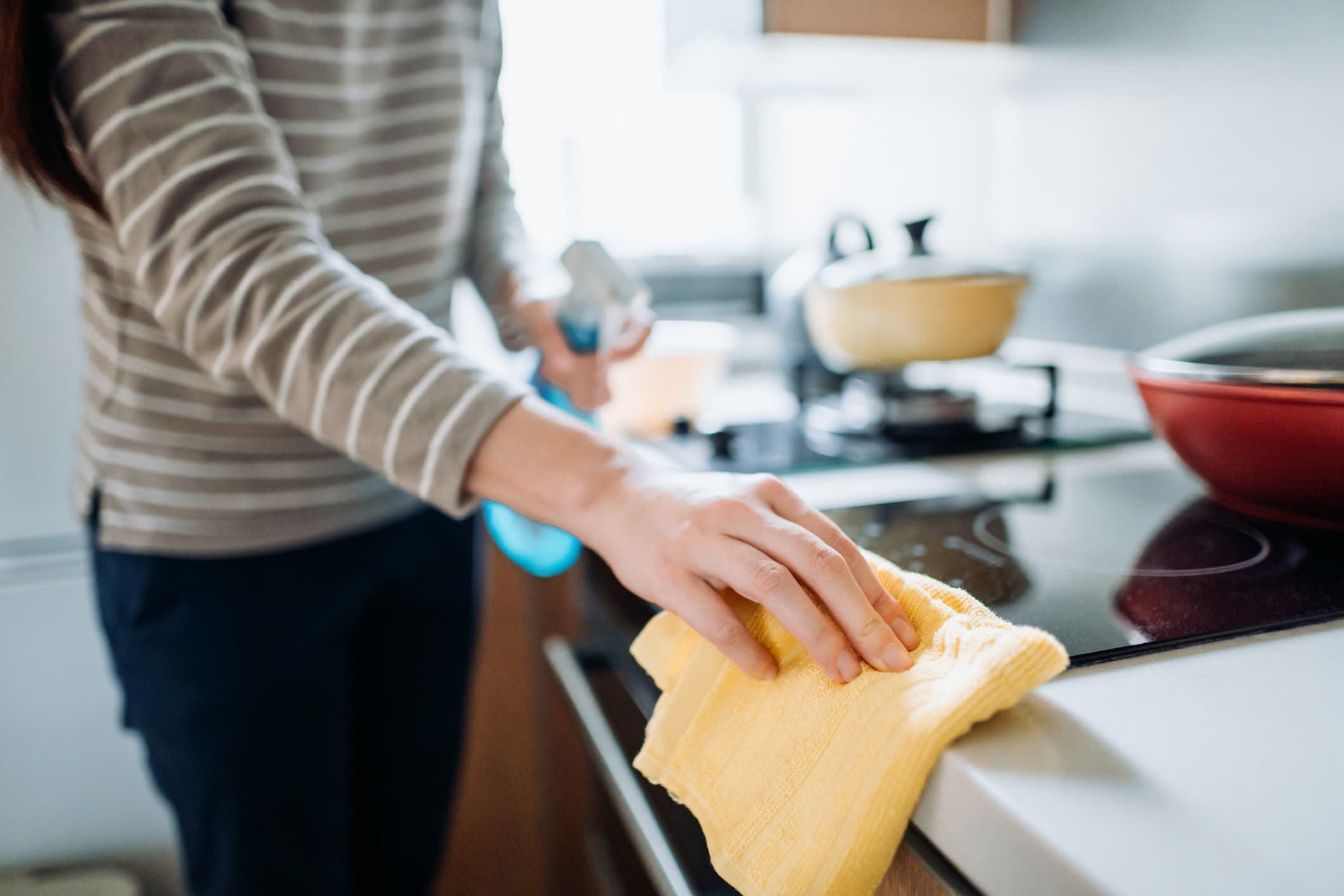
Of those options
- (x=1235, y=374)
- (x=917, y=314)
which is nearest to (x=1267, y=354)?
(x=1235, y=374)

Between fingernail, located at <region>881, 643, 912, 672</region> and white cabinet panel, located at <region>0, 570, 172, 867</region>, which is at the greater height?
fingernail, located at <region>881, 643, 912, 672</region>

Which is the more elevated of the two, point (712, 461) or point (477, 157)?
point (477, 157)

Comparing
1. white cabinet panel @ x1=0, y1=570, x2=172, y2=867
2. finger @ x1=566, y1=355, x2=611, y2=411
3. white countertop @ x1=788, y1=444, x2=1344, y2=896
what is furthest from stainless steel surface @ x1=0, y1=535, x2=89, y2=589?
white countertop @ x1=788, y1=444, x2=1344, y2=896

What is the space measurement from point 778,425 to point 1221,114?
1.75ft

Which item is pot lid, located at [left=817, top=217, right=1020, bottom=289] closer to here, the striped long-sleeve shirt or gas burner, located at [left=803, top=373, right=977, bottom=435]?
gas burner, located at [left=803, top=373, right=977, bottom=435]

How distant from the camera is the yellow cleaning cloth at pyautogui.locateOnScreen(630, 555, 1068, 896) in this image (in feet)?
1.01

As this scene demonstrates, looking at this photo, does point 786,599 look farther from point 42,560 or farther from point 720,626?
point 42,560

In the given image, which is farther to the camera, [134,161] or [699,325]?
[699,325]

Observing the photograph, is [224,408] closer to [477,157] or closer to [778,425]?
[477,157]

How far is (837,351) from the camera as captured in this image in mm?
869

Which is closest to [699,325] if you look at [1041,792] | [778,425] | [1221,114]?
[778,425]

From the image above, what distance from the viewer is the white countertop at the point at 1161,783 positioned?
0.83ft

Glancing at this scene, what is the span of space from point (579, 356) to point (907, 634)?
436 mm

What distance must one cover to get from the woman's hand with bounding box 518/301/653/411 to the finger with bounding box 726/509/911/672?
1.23 feet
